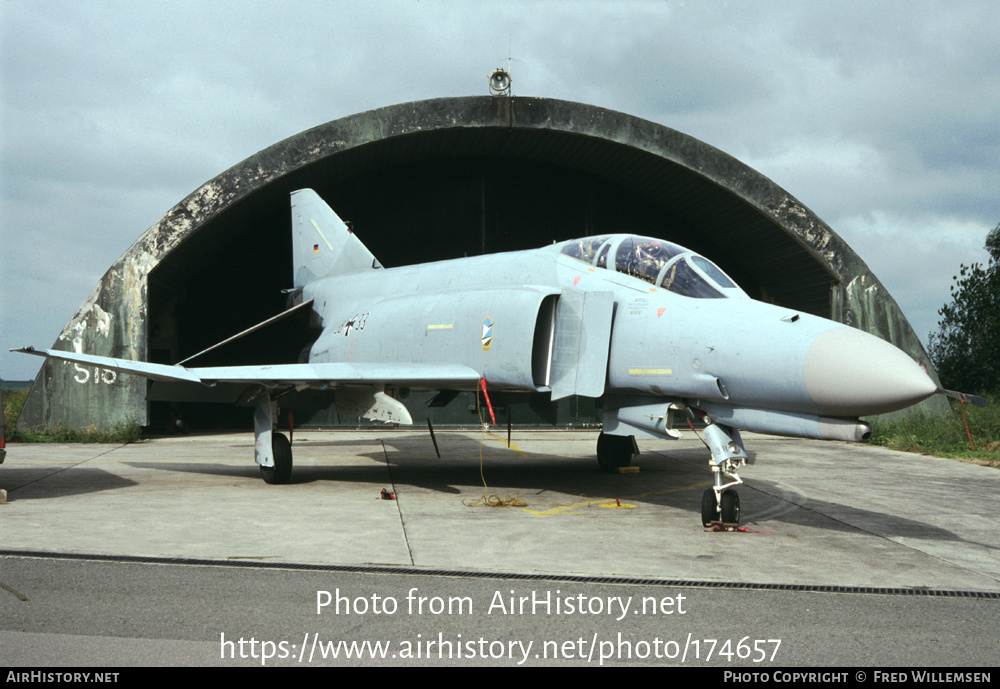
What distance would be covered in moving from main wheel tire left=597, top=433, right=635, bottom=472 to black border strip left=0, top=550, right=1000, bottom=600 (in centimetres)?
647

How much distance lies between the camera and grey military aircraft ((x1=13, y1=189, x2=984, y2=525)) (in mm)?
6375

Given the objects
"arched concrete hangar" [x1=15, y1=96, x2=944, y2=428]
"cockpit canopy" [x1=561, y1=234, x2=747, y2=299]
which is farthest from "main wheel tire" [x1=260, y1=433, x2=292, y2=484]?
"arched concrete hangar" [x1=15, y1=96, x2=944, y2=428]

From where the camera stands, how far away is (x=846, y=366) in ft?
19.9

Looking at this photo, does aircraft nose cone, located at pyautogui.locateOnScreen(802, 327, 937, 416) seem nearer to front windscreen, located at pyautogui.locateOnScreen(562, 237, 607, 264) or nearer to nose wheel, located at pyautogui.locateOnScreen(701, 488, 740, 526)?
nose wheel, located at pyautogui.locateOnScreen(701, 488, 740, 526)

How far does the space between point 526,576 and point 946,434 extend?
14105 mm

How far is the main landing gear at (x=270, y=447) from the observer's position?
10.3m

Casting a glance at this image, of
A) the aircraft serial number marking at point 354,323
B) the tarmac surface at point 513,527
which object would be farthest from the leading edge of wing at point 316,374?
the tarmac surface at point 513,527

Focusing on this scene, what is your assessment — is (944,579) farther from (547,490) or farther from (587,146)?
(587,146)

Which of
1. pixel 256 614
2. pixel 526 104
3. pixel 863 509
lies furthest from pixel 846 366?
pixel 526 104

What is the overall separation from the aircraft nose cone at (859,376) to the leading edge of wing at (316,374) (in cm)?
395

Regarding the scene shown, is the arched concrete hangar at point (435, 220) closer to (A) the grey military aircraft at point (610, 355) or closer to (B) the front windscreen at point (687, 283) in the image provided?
(A) the grey military aircraft at point (610, 355)

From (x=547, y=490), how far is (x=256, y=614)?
594cm

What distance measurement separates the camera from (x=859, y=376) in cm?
599

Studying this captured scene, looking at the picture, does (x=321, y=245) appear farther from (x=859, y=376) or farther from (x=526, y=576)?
(x=859, y=376)
